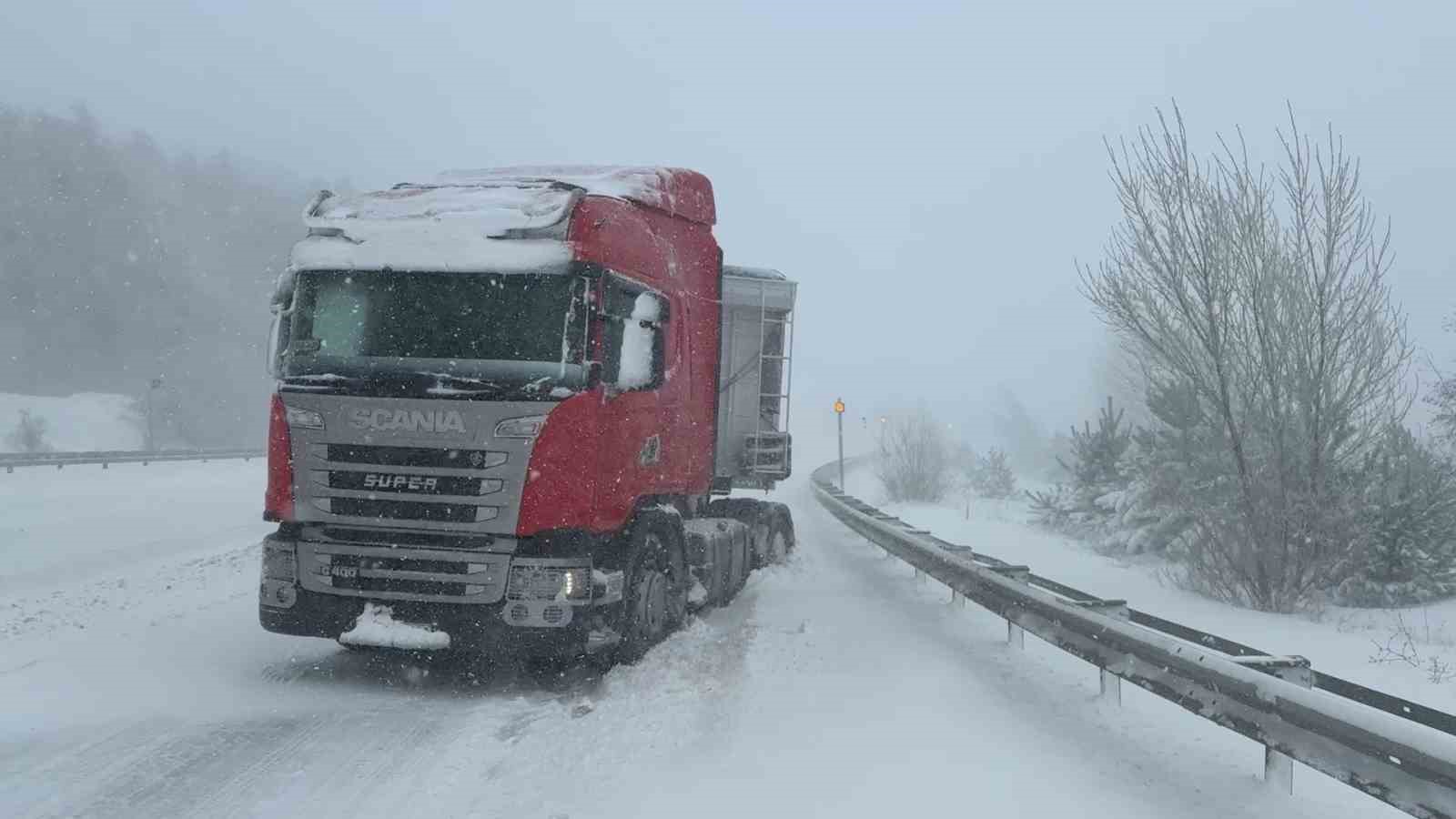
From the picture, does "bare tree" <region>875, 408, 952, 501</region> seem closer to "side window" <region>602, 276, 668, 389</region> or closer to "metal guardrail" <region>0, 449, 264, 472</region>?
"metal guardrail" <region>0, 449, 264, 472</region>

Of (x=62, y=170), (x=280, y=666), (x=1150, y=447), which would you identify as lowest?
(x=280, y=666)

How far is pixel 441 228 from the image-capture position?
6.98m

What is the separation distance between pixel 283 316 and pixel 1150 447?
14985 millimetres

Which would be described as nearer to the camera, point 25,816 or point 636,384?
point 25,816

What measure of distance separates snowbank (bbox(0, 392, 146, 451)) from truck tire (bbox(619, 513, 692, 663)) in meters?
71.4

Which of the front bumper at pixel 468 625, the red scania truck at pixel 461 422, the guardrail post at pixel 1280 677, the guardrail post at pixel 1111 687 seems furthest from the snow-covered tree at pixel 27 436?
the guardrail post at pixel 1280 677

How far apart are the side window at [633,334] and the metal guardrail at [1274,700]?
330 cm

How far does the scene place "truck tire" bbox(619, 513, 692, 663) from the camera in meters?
7.54

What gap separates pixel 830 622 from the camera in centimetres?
979

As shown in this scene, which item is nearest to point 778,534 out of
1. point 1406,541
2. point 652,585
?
point 652,585

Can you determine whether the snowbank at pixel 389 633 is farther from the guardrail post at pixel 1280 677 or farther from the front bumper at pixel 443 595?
the guardrail post at pixel 1280 677

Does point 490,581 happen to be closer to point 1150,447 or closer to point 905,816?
point 905,816

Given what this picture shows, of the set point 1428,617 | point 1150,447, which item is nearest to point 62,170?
point 1150,447

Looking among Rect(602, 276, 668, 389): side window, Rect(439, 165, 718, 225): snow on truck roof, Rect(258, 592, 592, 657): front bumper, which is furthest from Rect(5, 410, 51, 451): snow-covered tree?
Rect(602, 276, 668, 389): side window
